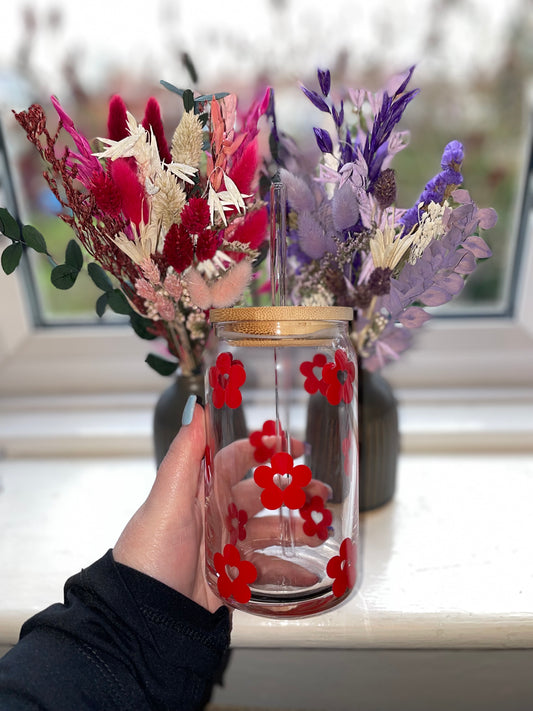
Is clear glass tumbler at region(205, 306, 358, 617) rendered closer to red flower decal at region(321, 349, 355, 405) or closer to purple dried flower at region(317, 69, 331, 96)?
red flower decal at region(321, 349, 355, 405)

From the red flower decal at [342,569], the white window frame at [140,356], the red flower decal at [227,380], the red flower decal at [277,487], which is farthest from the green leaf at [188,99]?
the white window frame at [140,356]

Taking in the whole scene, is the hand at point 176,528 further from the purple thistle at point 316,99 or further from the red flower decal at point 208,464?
the purple thistle at point 316,99

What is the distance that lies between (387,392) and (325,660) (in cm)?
41

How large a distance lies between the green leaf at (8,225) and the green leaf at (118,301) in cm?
11

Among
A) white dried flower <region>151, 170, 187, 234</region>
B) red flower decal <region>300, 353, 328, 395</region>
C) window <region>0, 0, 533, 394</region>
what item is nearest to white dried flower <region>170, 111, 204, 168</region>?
white dried flower <region>151, 170, 187, 234</region>

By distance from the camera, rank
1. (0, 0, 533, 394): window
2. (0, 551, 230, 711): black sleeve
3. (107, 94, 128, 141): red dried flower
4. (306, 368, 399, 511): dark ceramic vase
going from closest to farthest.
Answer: (0, 551, 230, 711): black sleeve, (107, 94, 128, 141): red dried flower, (306, 368, 399, 511): dark ceramic vase, (0, 0, 533, 394): window

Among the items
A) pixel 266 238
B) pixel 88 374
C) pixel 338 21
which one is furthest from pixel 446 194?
pixel 88 374

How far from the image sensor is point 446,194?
52 centimetres

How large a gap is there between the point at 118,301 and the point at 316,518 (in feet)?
1.09

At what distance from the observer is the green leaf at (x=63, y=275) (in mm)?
576

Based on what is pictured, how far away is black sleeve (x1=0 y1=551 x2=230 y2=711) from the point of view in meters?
0.41

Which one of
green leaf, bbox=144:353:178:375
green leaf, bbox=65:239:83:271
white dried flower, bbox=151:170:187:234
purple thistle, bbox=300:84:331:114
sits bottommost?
green leaf, bbox=144:353:178:375

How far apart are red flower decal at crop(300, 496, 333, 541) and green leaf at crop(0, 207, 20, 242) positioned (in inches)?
16.8

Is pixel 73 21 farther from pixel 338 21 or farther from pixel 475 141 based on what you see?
pixel 475 141
